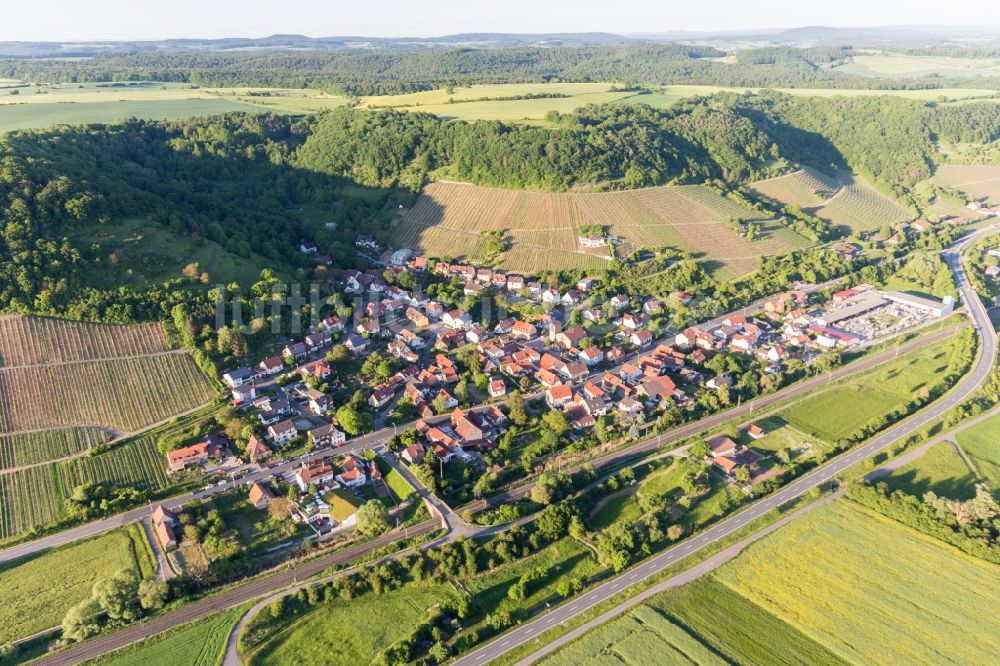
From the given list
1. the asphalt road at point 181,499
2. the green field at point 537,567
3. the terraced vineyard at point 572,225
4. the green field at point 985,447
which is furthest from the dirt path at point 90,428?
the green field at point 985,447

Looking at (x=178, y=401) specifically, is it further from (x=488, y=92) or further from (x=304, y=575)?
(x=488, y=92)

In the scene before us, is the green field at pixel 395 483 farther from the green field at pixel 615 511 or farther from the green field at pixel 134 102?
the green field at pixel 134 102

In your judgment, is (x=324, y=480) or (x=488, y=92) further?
(x=488, y=92)

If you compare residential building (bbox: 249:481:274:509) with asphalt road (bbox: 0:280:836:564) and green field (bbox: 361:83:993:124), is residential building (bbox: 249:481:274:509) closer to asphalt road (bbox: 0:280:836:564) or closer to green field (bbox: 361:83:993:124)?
asphalt road (bbox: 0:280:836:564)

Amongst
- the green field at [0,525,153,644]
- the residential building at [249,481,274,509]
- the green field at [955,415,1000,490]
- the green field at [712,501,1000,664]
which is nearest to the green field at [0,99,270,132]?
the green field at [0,525,153,644]

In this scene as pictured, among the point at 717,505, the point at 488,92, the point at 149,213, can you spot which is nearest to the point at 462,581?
the point at 717,505
